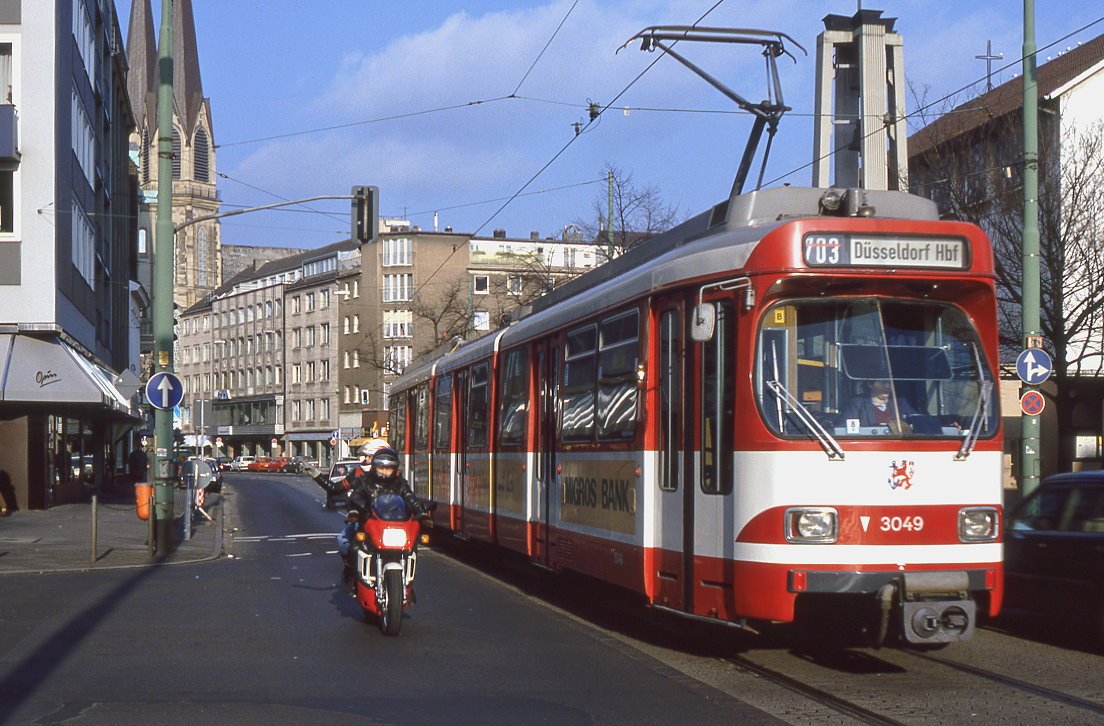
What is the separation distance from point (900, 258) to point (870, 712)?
3.06 m

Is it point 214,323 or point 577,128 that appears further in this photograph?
point 214,323

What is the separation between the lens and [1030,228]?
19.1m

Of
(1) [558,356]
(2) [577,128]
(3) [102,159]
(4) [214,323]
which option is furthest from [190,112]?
(1) [558,356]

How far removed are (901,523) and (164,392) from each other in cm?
1475

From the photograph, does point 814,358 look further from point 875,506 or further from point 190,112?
point 190,112

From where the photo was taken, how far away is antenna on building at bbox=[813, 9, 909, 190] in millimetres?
27938

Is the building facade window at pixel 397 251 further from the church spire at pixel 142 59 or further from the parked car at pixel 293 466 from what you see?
the church spire at pixel 142 59

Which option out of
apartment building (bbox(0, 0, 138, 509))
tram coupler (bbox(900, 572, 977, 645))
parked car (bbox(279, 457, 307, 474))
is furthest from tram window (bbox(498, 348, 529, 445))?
parked car (bbox(279, 457, 307, 474))

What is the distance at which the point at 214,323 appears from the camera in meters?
140

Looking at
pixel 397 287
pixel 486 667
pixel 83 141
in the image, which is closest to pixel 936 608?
pixel 486 667

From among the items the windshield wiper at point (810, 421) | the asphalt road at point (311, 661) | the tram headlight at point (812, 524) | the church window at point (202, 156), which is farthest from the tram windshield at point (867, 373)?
the church window at point (202, 156)

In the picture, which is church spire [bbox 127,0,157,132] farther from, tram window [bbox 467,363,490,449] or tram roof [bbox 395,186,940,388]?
tram roof [bbox 395,186,940,388]

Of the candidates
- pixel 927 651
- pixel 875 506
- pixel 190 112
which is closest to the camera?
pixel 875 506

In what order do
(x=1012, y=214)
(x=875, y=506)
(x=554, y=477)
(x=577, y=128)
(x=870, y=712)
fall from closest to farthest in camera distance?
1. (x=870, y=712)
2. (x=875, y=506)
3. (x=554, y=477)
4. (x=1012, y=214)
5. (x=577, y=128)
